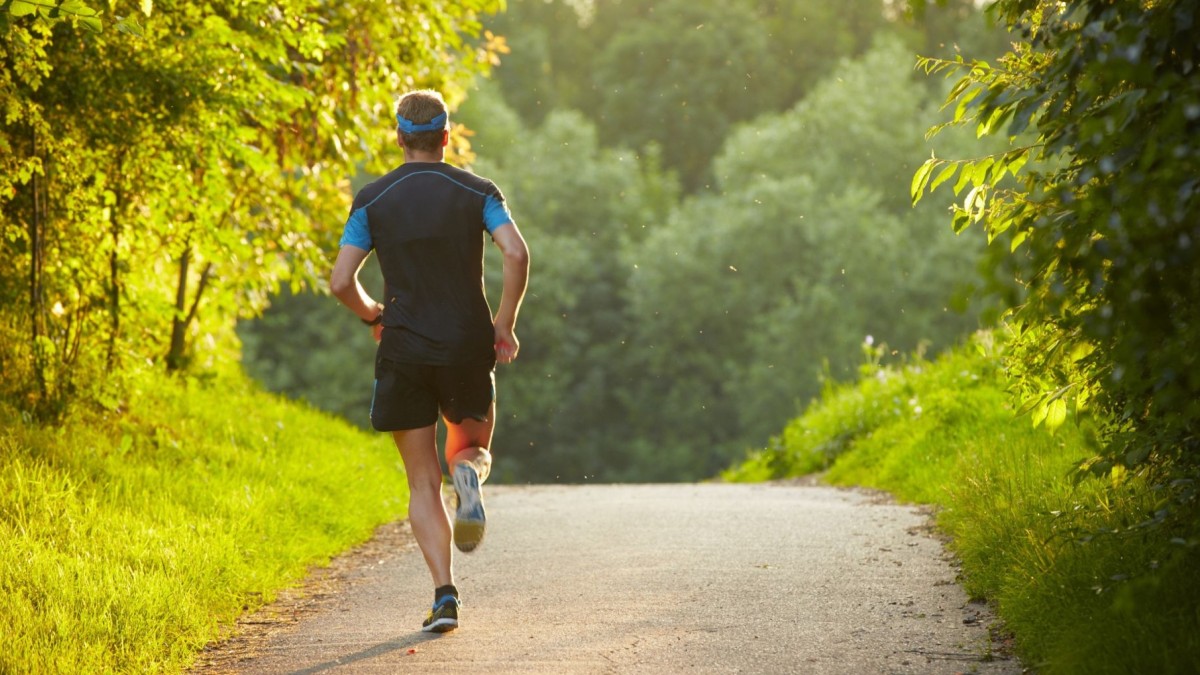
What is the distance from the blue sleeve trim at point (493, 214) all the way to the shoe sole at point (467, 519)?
3.29ft

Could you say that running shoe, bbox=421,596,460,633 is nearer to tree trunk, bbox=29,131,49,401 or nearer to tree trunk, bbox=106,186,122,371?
tree trunk, bbox=29,131,49,401

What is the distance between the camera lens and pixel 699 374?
44.5 meters

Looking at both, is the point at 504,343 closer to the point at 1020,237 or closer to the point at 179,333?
the point at 1020,237

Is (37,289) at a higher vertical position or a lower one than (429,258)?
higher

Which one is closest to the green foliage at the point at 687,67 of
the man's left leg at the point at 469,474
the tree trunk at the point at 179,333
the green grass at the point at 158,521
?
the tree trunk at the point at 179,333

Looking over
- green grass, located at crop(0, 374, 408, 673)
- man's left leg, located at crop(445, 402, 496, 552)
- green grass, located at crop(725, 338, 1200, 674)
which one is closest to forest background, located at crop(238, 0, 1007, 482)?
green grass, located at crop(0, 374, 408, 673)

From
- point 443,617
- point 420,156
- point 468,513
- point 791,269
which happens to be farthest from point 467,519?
point 791,269

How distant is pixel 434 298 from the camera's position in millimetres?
5617

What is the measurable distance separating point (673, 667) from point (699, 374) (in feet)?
130

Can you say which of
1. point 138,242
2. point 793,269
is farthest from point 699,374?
point 138,242

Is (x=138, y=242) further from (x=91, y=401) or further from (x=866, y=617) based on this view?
(x=866, y=617)

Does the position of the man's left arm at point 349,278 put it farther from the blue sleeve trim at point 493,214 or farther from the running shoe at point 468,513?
the running shoe at point 468,513

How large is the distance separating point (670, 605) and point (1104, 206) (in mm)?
2971

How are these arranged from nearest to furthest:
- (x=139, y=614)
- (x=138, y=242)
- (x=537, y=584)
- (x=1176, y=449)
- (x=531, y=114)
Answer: (x=1176, y=449)
(x=139, y=614)
(x=537, y=584)
(x=138, y=242)
(x=531, y=114)
